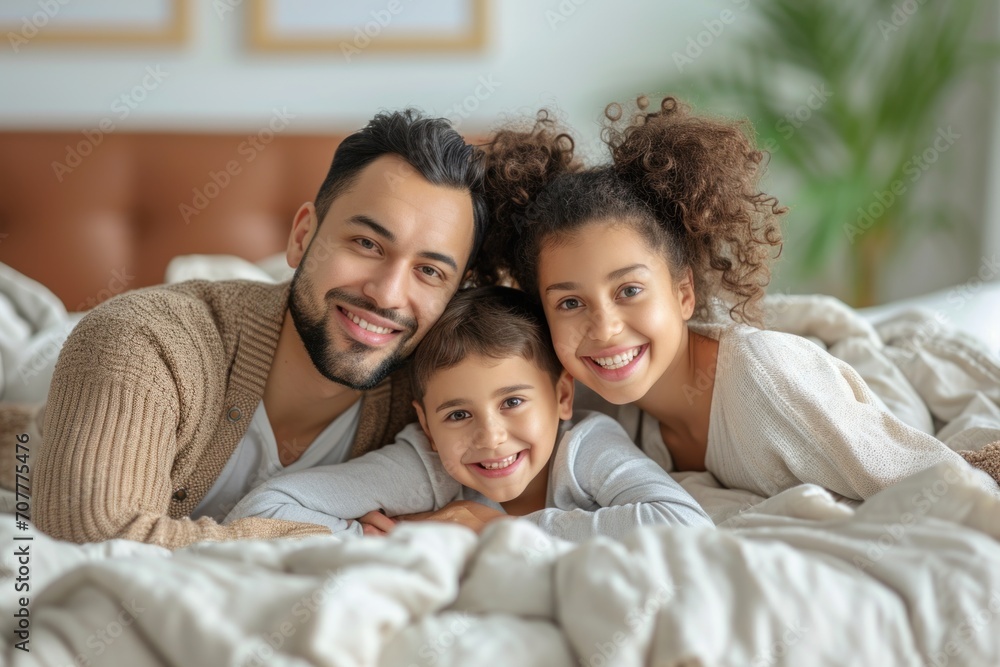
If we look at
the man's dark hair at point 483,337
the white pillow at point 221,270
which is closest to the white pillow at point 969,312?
the man's dark hair at point 483,337

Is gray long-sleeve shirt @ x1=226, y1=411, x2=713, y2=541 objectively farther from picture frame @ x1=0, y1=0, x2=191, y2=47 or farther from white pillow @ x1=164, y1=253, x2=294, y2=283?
picture frame @ x1=0, y1=0, x2=191, y2=47

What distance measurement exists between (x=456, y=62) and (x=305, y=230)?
4.46 ft

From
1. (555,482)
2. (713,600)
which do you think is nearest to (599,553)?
(713,600)

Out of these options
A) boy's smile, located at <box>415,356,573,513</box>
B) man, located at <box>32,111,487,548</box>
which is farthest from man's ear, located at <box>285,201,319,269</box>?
boy's smile, located at <box>415,356,573,513</box>

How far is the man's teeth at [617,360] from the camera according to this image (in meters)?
1.48

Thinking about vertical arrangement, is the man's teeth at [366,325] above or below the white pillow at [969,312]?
above

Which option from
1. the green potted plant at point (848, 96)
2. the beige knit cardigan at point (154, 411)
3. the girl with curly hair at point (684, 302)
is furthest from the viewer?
the green potted plant at point (848, 96)

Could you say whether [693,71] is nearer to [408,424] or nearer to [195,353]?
[408,424]

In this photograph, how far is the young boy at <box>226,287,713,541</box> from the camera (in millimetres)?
1439

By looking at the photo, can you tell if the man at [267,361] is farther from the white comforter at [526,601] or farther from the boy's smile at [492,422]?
the white comforter at [526,601]

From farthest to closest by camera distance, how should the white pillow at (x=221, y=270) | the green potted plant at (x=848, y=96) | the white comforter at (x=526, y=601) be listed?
the green potted plant at (x=848, y=96) < the white pillow at (x=221, y=270) < the white comforter at (x=526, y=601)

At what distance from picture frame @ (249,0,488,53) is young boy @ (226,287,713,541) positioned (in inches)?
58.9

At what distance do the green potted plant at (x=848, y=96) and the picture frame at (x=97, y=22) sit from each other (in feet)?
5.11

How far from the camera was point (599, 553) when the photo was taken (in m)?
0.90
